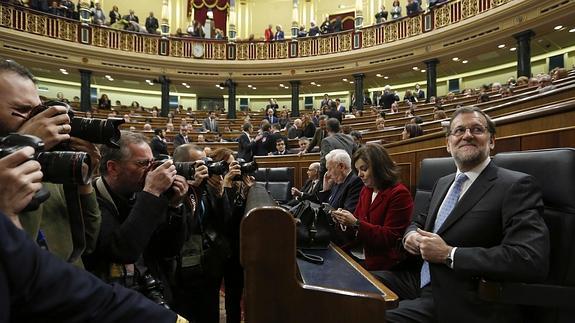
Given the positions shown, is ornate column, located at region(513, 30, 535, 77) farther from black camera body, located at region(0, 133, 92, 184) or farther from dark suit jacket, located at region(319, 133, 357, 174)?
black camera body, located at region(0, 133, 92, 184)

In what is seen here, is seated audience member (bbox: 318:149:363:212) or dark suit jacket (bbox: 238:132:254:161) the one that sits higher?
dark suit jacket (bbox: 238:132:254:161)

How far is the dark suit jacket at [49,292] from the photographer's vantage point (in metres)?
0.56

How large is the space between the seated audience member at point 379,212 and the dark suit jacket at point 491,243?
14.9 inches

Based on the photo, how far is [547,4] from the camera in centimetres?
764

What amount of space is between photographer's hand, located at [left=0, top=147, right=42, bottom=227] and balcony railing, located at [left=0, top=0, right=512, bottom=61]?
998 cm

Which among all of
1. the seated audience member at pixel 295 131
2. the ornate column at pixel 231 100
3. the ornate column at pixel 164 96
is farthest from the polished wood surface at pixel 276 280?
the ornate column at pixel 164 96

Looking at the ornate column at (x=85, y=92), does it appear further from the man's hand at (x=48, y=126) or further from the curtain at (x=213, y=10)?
the man's hand at (x=48, y=126)

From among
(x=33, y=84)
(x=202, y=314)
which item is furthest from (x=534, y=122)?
(x=33, y=84)

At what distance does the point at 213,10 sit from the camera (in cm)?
1548

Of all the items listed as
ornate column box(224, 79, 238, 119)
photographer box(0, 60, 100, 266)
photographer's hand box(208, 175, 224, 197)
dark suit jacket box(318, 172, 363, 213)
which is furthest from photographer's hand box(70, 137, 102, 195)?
ornate column box(224, 79, 238, 119)

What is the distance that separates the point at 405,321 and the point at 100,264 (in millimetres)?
1126

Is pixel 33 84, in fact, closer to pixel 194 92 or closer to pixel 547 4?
pixel 547 4

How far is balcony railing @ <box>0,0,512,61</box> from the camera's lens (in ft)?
31.9

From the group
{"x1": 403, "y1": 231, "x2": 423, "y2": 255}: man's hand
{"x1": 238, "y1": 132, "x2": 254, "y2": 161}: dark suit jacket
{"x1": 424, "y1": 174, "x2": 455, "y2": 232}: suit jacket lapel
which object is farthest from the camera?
{"x1": 238, "y1": 132, "x2": 254, "y2": 161}: dark suit jacket
